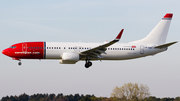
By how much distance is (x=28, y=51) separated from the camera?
52844 millimetres

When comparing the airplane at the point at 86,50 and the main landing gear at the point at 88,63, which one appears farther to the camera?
the main landing gear at the point at 88,63

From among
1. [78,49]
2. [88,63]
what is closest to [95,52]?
[78,49]

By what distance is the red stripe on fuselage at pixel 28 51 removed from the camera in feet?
174

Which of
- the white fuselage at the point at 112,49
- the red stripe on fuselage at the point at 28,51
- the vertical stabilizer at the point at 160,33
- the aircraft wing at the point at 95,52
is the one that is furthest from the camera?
the vertical stabilizer at the point at 160,33

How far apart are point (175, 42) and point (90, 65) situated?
47.4 feet

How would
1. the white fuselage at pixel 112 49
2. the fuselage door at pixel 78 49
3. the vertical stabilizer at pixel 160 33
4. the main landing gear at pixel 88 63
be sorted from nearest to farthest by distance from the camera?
the white fuselage at pixel 112 49
the fuselage door at pixel 78 49
the main landing gear at pixel 88 63
the vertical stabilizer at pixel 160 33

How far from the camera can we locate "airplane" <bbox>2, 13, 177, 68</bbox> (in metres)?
53.0

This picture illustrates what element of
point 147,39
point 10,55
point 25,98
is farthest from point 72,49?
point 25,98

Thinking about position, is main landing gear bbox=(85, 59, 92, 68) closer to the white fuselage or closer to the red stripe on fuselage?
the white fuselage

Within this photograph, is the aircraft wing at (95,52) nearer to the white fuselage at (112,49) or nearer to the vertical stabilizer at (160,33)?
the white fuselage at (112,49)

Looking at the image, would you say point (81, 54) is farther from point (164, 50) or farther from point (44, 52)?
point (164, 50)

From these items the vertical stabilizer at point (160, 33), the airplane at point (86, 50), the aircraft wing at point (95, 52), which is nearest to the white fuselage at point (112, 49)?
the airplane at point (86, 50)

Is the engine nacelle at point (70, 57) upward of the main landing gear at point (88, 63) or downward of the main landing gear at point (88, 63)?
upward

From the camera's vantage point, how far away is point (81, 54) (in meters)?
54.2
